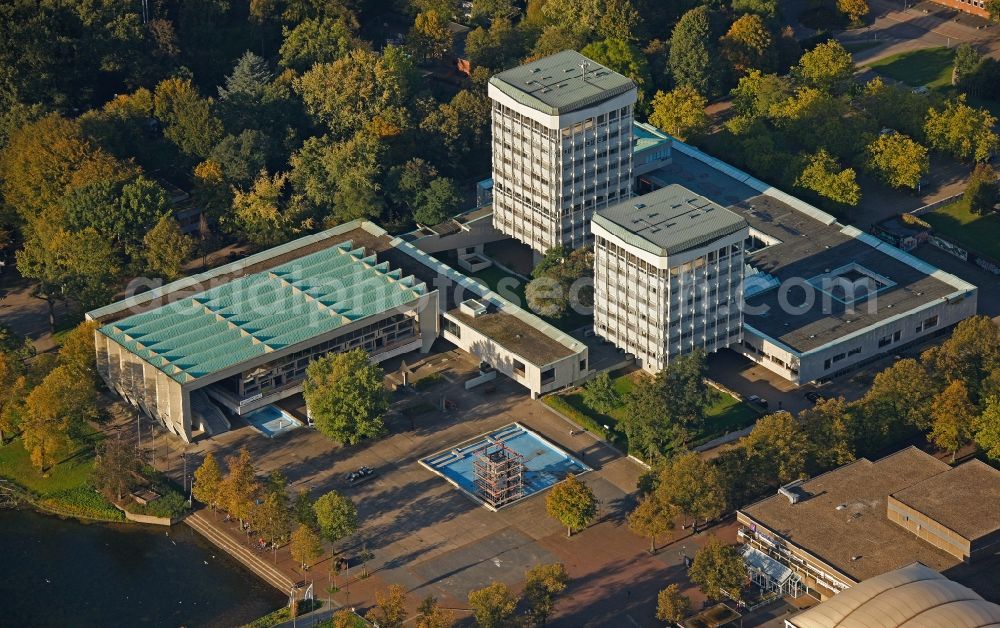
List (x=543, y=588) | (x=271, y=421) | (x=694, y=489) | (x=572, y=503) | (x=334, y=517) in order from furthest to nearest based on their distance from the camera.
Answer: (x=271, y=421), (x=572, y=503), (x=694, y=489), (x=334, y=517), (x=543, y=588)

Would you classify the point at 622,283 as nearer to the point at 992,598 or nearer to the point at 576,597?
the point at 576,597

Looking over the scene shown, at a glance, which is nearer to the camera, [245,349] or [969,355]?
[969,355]

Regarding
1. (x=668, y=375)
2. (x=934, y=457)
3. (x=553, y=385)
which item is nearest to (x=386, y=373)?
(x=553, y=385)

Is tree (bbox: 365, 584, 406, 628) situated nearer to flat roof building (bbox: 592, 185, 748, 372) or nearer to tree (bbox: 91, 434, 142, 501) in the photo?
tree (bbox: 91, 434, 142, 501)

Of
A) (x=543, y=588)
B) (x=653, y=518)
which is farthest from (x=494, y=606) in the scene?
(x=653, y=518)

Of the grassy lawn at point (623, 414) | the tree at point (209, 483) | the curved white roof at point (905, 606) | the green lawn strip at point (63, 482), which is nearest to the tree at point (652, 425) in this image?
the grassy lawn at point (623, 414)

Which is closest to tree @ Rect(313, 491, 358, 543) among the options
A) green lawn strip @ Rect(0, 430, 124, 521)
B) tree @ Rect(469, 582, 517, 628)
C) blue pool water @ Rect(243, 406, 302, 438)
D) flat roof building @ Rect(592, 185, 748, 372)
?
tree @ Rect(469, 582, 517, 628)

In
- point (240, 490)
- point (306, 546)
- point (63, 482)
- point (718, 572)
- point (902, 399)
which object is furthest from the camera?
point (63, 482)

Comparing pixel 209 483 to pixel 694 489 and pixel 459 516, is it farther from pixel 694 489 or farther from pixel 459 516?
pixel 694 489
